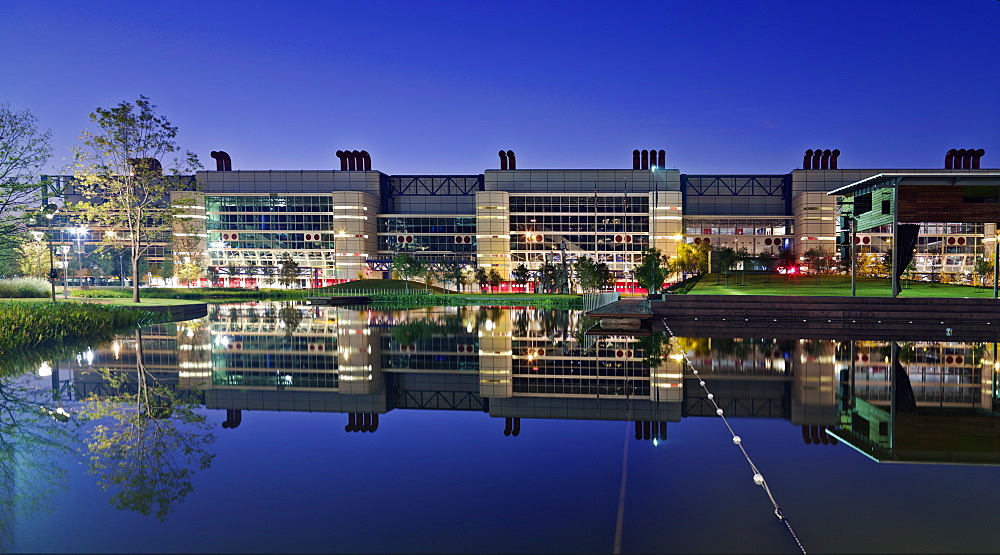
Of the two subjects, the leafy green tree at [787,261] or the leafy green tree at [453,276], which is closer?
the leafy green tree at [453,276]

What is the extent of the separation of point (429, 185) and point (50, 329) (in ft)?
248

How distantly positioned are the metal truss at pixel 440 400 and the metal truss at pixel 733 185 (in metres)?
85.3

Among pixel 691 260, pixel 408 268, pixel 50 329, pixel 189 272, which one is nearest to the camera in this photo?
pixel 50 329

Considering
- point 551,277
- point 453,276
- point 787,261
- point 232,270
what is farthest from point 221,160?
point 787,261

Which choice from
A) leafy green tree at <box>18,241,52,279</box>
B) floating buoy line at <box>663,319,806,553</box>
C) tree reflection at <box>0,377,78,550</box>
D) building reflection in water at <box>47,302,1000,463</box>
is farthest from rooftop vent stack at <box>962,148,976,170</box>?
leafy green tree at <box>18,241,52,279</box>

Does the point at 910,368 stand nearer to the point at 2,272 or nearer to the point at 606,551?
the point at 606,551

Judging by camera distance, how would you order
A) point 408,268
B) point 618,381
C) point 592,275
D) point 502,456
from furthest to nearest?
point 408,268 < point 592,275 < point 618,381 < point 502,456

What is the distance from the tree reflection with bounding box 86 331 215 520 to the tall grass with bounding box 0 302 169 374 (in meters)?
6.63

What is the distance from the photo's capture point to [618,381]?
12.1 meters

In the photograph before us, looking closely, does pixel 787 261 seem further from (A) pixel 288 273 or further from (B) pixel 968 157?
(A) pixel 288 273

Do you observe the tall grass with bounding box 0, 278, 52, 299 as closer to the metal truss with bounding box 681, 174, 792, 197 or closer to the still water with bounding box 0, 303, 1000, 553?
the still water with bounding box 0, 303, 1000, 553

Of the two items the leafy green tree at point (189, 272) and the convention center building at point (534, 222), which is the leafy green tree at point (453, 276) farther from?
the leafy green tree at point (189, 272)

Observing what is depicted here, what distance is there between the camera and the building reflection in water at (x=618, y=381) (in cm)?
880

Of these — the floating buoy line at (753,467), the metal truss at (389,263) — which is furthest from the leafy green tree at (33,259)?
the floating buoy line at (753,467)
